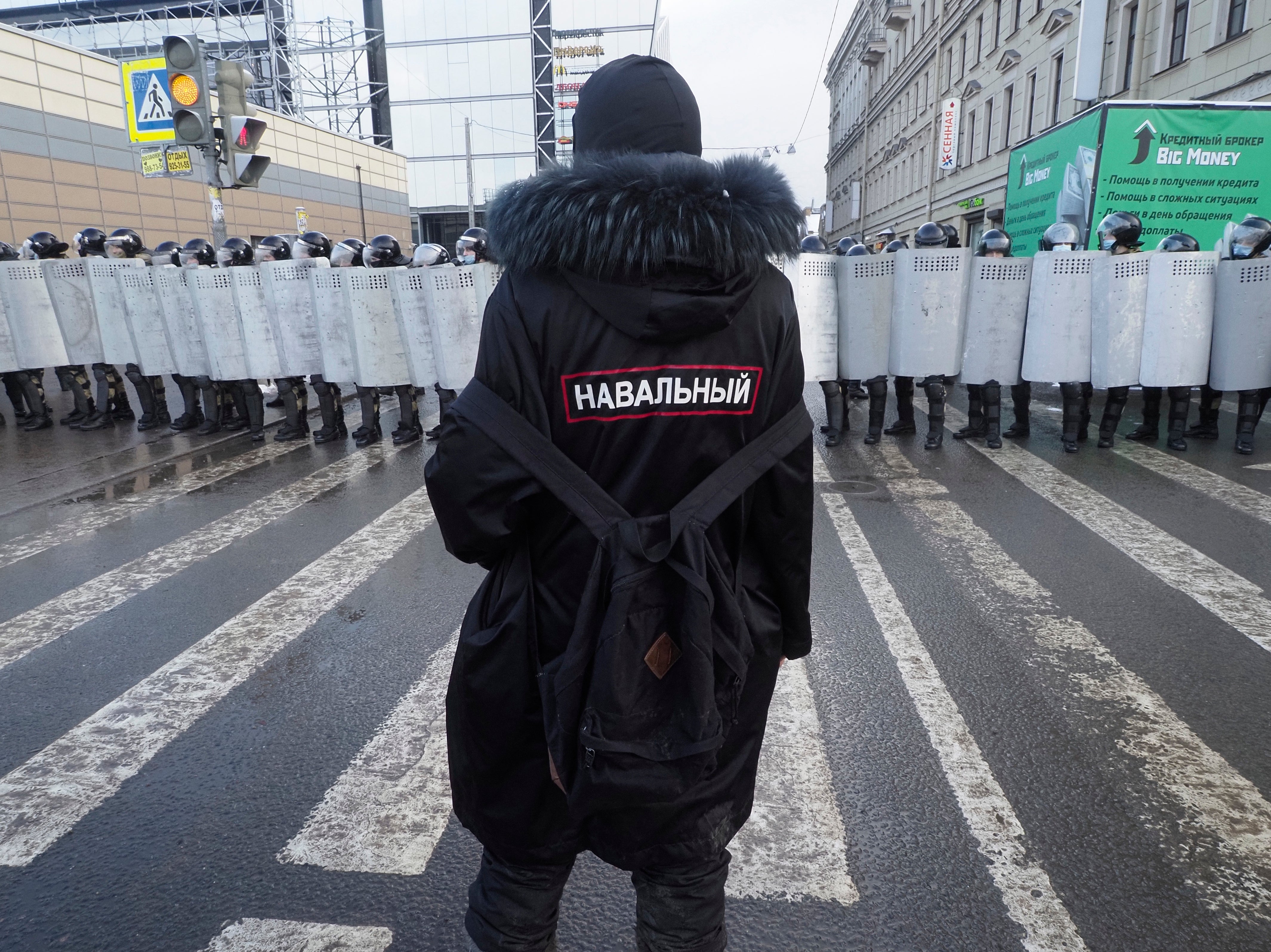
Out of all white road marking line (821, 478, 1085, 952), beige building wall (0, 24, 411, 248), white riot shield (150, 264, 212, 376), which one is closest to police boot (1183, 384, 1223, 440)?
white road marking line (821, 478, 1085, 952)

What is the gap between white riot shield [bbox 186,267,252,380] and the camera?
9.16 metres

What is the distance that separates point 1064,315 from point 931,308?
1.17m

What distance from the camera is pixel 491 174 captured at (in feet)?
186

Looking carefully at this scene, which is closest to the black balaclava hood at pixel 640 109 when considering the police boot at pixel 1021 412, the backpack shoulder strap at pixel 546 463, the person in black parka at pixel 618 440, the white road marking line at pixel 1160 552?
the person in black parka at pixel 618 440

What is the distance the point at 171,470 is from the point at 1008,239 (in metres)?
8.15

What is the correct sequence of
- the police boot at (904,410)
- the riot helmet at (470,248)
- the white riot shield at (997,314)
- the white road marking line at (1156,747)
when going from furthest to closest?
the police boot at (904,410), the riot helmet at (470,248), the white riot shield at (997,314), the white road marking line at (1156,747)

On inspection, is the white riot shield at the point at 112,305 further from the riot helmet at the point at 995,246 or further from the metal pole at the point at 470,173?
the metal pole at the point at 470,173

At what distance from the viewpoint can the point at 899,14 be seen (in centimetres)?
4347

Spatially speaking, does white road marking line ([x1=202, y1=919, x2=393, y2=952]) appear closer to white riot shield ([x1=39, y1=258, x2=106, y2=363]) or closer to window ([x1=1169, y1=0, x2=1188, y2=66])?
white riot shield ([x1=39, y1=258, x2=106, y2=363])

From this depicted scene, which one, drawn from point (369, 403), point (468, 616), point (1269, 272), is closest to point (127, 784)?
point (468, 616)

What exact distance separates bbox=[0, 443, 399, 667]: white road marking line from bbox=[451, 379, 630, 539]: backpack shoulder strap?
3.65 m

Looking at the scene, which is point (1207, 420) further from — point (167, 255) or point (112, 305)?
point (112, 305)

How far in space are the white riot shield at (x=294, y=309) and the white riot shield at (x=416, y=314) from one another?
819mm

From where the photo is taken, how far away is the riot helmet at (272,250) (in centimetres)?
915
